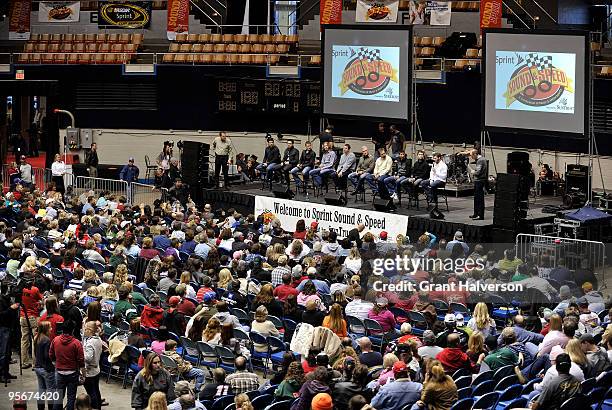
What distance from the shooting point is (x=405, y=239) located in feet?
73.8

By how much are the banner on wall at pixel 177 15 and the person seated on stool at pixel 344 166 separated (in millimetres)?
10020

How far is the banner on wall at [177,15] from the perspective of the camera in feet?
117

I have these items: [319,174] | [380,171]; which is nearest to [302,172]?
[319,174]

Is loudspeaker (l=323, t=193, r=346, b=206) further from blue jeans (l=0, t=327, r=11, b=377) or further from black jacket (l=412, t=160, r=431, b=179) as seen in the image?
blue jeans (l=0, t=327, r=11, b=377)

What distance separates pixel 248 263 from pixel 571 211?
26.5ft

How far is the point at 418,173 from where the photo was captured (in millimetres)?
26672

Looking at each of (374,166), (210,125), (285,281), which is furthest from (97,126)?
(285,281)

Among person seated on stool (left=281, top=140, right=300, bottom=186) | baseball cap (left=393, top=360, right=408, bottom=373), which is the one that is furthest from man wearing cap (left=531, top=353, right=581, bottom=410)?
person seated on stool (left=281, top=140, right=300, bottom=186)

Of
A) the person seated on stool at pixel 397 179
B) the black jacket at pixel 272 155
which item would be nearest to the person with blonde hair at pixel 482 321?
the person seated on stool at pixel 397 179

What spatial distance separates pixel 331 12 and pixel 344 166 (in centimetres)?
679

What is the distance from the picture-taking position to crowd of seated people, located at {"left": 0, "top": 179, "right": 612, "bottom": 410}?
529 inches

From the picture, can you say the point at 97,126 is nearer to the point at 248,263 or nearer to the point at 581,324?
the point at 248,263

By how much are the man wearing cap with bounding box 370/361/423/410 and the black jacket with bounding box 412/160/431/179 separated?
1376 centimetres

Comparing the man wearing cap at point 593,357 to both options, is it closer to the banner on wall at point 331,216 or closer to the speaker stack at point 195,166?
the banner on wall at point 331,216
